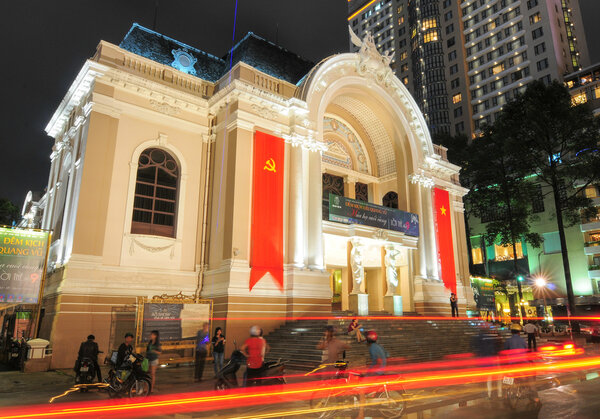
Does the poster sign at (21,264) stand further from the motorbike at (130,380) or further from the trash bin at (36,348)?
the motorbike at (130,380)

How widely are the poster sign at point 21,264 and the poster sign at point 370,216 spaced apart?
36.7 ft

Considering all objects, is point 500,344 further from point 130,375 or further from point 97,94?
point 97,94

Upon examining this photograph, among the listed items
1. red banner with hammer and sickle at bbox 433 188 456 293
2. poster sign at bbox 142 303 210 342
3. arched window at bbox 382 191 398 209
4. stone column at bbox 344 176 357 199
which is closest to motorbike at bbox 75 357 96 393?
poster sign at bbox 142 303 210 342

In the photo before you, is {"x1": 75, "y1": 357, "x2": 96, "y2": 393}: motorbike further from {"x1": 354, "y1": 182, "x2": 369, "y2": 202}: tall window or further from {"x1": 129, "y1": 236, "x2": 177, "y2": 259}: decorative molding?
{"x1": 354, "y1": 182, "x2": 369, "y2": 202}: tall window

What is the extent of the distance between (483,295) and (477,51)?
47.6 meters

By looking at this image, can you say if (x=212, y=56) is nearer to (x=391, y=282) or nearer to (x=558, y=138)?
(x=391, y=282)

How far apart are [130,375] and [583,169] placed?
1104 inches

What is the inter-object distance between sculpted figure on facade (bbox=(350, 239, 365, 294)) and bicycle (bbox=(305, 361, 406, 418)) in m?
11.1

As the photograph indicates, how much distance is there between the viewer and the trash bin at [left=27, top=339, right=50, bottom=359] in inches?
491

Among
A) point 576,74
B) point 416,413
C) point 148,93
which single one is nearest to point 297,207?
point 148,93

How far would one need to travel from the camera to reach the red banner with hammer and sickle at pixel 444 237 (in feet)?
78.8

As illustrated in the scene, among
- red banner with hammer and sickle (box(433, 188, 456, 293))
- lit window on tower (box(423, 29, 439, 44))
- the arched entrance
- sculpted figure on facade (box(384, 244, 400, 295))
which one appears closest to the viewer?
the arched entrance

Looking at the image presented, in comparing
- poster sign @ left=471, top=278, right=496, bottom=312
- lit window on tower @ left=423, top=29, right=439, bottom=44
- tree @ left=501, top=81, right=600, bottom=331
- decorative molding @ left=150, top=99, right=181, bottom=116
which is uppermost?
lit window on tower @ left=423, top=29, right=439, bottom=44

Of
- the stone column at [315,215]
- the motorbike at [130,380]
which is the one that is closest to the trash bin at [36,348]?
the motorbike at [130,380]
